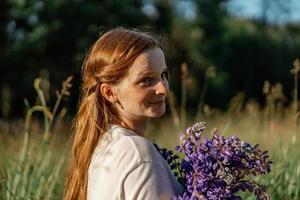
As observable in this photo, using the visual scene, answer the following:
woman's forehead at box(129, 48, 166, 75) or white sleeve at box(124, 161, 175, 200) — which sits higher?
woman's forehead at box(129, 48, 166, 75)

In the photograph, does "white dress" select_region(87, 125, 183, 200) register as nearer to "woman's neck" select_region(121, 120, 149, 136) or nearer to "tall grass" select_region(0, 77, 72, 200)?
"woman's neck" select_region(121, 120, 149, 136)

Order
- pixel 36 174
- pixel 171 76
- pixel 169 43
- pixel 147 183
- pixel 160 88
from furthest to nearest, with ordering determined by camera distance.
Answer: pixel 169 43 < pixel 171 76 < pixel 36 174 < pixel 160 88 < pixel 147 183

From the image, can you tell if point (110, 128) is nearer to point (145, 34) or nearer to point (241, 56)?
point (145, 34)

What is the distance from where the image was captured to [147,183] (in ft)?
6.49

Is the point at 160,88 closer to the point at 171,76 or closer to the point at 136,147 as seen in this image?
the point at 136,147

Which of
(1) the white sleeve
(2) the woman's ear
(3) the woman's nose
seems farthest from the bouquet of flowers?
(2) the woman's ear

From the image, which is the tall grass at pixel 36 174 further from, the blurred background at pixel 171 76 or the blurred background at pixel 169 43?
the blurred background at pixel 169 43

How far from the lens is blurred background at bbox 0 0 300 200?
3.98 metres

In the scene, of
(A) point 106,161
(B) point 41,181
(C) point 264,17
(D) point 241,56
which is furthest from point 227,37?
(A) point 106,161

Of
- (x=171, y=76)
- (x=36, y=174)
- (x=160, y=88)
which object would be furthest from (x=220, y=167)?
(x=171, y=76)

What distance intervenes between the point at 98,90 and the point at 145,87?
0.22m

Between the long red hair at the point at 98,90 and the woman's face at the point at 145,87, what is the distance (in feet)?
0.09

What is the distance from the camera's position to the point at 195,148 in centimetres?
208

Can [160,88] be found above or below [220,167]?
above
